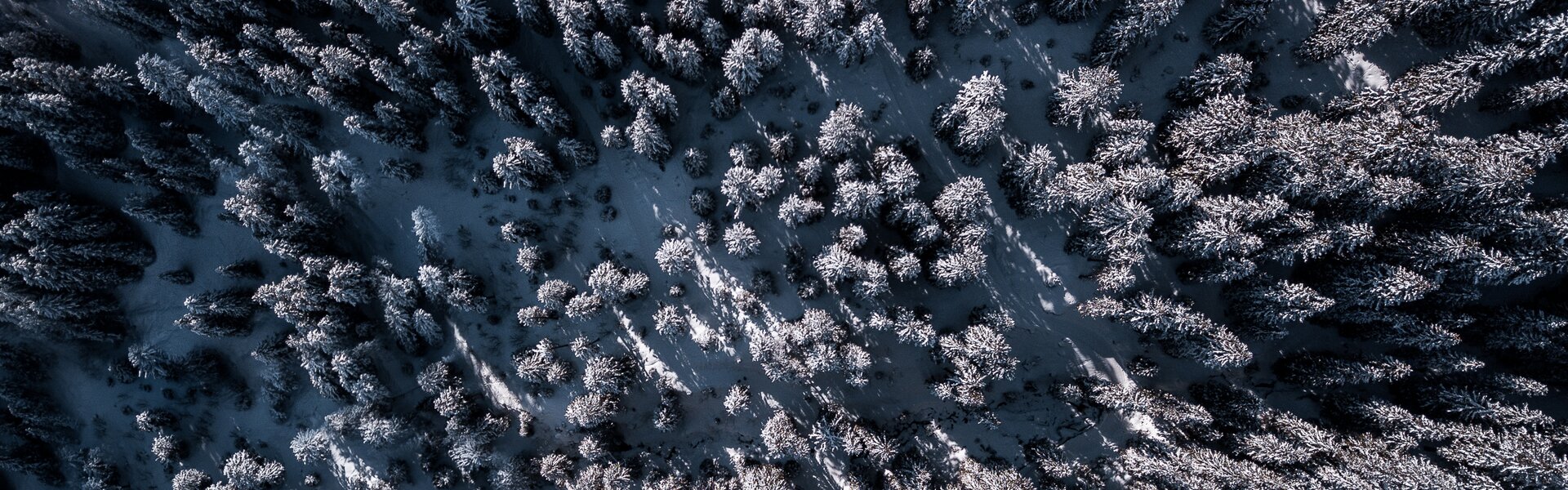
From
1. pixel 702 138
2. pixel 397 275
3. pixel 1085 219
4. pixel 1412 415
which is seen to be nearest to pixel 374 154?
pixel 397 275

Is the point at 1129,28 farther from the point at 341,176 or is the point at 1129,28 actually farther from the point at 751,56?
the point at 341,176

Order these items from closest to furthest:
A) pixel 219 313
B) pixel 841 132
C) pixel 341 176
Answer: pixel 841 132 < pixel 341 176 < pixel 219 313

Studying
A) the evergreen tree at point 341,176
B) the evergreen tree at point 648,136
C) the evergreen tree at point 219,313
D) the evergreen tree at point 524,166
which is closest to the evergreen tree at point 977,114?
the evergreen tree at point 648,136

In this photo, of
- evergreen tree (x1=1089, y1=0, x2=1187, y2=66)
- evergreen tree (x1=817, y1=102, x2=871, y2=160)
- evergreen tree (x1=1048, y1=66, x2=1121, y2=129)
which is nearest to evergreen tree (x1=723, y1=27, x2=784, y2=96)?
evergreen tree (x1=817, y1=102, x2=871, y2=160)

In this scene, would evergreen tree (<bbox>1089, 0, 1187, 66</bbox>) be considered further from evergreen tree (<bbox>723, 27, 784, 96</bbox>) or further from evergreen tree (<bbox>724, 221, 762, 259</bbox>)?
evergreen tree (<bbox>724, 221, 762, 259</bbox>)

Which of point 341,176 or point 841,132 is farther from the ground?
point 341,176

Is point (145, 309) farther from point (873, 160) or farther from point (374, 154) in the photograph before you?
point (873, 160)

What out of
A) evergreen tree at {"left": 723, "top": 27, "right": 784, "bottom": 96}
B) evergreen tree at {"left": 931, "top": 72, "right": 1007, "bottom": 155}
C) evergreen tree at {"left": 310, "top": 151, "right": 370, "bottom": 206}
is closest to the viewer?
evergreen tree at {"left": 931, "top": 72, "right": 1007, "bottom": 155}

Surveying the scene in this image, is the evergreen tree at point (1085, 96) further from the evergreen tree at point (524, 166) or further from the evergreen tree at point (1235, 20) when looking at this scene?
the evergreen tree at point (524, 166)

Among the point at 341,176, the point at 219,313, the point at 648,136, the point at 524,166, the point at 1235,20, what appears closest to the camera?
the point at 1235,20

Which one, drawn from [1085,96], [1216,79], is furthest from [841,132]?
[1216,79]

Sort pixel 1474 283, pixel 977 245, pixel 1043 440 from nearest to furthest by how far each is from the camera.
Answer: pixel 1474 283 < pixel 977 245 < pixel 1043 440
